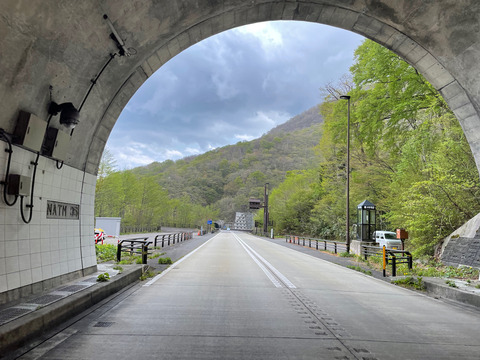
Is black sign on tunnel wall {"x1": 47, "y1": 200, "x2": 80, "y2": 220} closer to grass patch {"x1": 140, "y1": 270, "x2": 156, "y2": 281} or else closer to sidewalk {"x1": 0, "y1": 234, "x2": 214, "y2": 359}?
sidewalk {"x1": 0, "y1": 234, "x2": 214, "y2": 359}

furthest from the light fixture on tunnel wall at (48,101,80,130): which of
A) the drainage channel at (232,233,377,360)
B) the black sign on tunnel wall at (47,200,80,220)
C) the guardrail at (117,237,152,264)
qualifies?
the guardrail at (117,237,152,264)

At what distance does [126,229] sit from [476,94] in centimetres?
4776

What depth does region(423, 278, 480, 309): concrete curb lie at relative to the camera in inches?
292

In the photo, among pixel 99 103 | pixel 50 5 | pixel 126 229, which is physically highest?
pixel 50 5

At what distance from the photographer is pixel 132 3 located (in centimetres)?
595

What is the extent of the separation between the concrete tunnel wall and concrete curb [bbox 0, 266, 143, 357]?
87 centimetres

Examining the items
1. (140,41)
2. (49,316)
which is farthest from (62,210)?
(140,41)

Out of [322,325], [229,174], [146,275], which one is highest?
[229,174]

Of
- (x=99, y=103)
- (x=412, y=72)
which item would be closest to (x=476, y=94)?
(x=99, y=103)

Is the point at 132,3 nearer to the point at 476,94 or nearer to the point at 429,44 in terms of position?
the point at 429,44

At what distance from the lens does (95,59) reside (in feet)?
21.3

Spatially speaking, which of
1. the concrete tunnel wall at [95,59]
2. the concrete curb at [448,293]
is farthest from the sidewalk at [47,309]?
the concrete curb at [448,293]

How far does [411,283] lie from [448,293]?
1813mm

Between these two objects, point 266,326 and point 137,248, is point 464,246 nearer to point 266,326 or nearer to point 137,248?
point 266,326
